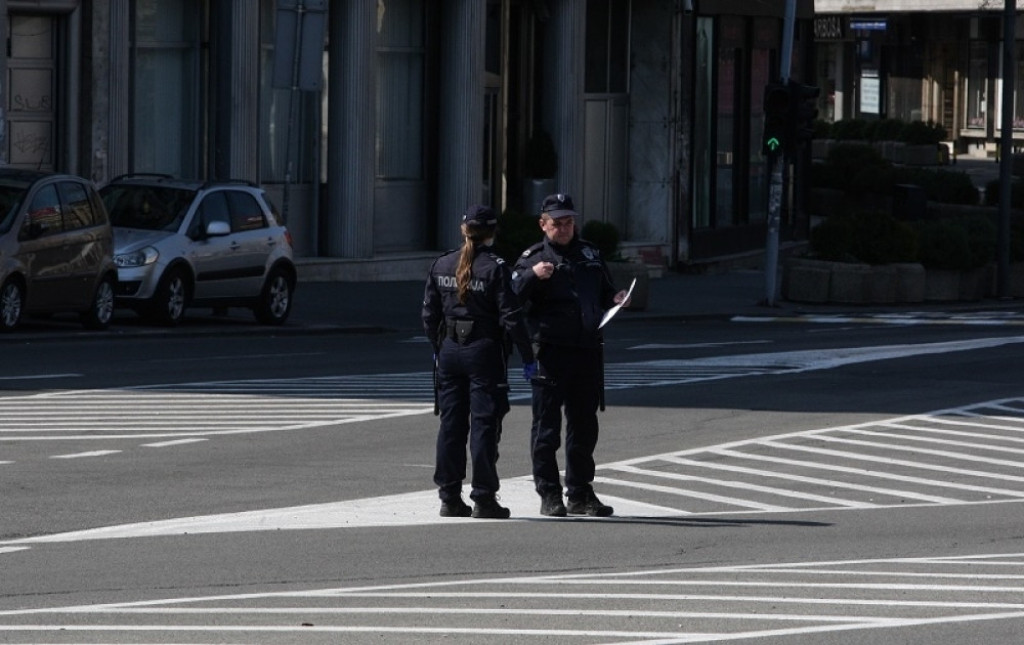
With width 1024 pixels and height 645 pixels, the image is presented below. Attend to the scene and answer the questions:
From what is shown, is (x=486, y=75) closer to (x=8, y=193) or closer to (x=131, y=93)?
(x=131, y=93)

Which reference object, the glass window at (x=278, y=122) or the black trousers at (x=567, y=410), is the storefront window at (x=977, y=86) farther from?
the black trousers at (x=567, y=410)

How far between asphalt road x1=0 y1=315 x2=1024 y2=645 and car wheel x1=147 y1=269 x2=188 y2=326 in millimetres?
2455

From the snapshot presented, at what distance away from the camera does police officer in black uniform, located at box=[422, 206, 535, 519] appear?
1138cm

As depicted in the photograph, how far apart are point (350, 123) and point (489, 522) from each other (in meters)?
20.8

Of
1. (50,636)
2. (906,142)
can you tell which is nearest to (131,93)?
(50,636)

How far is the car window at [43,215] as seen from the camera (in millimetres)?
21781

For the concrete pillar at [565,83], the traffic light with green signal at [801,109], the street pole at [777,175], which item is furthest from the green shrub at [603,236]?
the concrete pillar at [565,83]

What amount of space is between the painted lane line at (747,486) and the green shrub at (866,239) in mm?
21148

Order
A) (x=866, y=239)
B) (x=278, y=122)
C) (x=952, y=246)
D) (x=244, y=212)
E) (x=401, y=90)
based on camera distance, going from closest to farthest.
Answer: (x=244, y=212)
(x=278, y=122)
(x=401, y=90)
(x=866, y=239)
(x=952, y=246)

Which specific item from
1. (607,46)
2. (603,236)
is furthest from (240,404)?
(607,46)

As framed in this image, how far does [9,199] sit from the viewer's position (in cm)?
2186

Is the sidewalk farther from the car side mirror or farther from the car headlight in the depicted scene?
the car headlight

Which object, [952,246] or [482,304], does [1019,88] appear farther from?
[482,304]

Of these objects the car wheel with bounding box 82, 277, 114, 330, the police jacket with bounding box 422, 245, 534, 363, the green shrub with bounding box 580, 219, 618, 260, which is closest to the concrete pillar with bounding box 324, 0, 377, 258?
the green shrub with bounding box 580, 219, 618, 260
